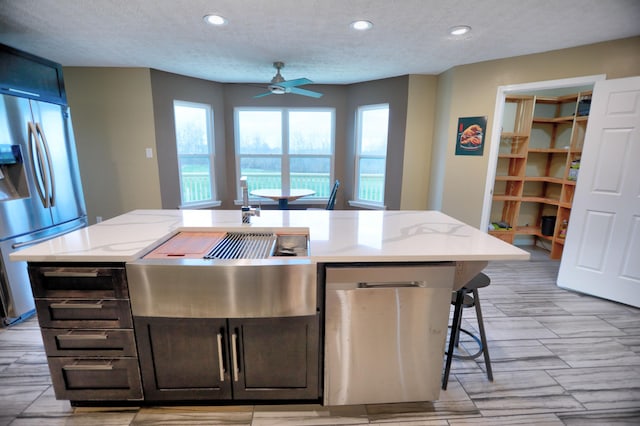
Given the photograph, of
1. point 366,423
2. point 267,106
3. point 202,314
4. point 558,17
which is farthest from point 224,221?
point 267,106

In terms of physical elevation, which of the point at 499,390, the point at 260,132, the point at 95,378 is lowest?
the point at 499,390

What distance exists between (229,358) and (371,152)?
4155mm

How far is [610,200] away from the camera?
110 inches

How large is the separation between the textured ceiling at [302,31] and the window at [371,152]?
104cm

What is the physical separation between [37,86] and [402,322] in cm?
344

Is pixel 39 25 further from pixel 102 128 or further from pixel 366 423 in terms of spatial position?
pixel 366 423

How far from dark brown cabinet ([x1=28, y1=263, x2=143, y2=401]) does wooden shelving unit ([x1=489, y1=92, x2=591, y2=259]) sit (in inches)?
176

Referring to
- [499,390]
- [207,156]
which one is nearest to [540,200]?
[499,390]

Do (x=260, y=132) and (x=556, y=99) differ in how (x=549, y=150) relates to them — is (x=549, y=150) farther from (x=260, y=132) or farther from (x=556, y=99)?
(x=260, y=132)

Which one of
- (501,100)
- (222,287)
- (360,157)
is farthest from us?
(360,157)

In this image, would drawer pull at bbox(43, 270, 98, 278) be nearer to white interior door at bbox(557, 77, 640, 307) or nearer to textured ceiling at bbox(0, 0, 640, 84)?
textured ceiling at bbox(0, 0, 640, 84)

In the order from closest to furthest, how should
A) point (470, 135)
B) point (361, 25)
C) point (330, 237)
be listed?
point (330, 237), point (361, 25), point (470, 135)

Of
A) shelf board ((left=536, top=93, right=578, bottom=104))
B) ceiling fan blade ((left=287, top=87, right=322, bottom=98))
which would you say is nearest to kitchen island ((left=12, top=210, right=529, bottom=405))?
ceiling fan blade ((left=287, top=87, right=322, bottom=98))

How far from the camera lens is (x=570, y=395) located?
1752 millimetres
